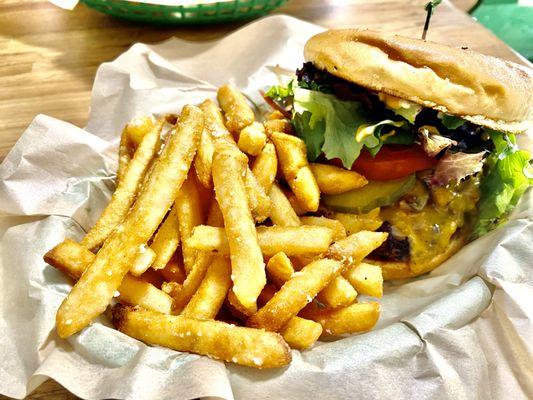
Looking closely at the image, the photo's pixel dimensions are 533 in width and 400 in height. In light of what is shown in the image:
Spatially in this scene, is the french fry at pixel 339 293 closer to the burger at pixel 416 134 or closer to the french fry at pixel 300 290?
the french fry at pixel 300 290

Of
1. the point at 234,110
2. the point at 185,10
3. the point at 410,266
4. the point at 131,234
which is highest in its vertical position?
the point at 185,10

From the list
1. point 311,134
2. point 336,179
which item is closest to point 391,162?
point 336,179

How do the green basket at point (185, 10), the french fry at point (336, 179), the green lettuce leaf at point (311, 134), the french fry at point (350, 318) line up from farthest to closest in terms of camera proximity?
1. the green basket at point (185, 10)
2. the green lettuce leaf at point (311, 134)
3. the french fry at point (336, 179)
4. the french fry at point (350, 318)

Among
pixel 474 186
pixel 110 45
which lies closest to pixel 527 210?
pixel 474 186

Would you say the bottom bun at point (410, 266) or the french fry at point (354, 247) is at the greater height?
the french fry at point (354, 247)

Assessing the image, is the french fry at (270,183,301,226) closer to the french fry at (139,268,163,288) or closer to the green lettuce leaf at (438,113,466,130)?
the french fry at (139,268,163,288)

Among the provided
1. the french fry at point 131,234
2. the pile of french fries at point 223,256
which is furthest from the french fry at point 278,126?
the french fry at point 131,234

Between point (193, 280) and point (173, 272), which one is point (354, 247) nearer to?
point (193, 280)
